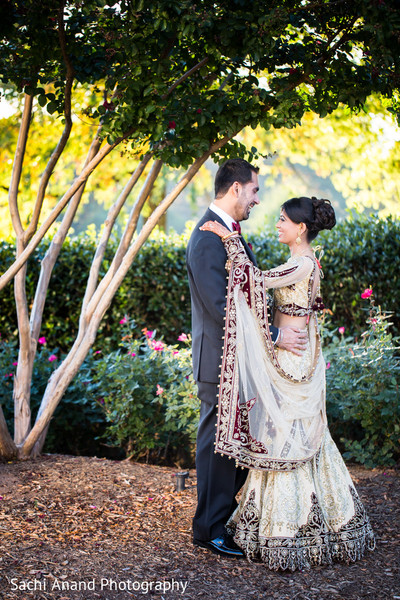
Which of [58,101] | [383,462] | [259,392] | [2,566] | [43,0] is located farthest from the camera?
[383,462]

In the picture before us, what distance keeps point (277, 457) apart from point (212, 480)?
15.1 inches

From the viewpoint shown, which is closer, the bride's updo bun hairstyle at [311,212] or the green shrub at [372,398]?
the bride's updo bun hairstyle at [311,212]

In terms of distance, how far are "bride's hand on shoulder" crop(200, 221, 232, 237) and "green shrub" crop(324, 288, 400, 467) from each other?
2.03 m

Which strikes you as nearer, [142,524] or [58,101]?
[142,524]

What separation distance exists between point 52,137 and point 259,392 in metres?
6.66

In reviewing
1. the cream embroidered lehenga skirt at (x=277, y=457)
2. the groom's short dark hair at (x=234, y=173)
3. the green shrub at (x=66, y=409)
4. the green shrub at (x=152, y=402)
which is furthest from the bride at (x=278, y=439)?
the green shrub at (x=66, y=409)

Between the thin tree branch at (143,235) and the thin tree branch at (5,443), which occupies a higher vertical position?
the thin tree branch at (143,235)

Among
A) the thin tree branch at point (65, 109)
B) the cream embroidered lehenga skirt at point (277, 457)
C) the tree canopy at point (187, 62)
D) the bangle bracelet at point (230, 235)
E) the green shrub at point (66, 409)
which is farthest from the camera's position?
the green shrub at point (66, 409)

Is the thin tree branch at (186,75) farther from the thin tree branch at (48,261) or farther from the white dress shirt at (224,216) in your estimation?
the thin tree branch at (48,261)

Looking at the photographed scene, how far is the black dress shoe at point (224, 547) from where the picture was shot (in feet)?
10.6

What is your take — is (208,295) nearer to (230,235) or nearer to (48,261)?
(230,235)

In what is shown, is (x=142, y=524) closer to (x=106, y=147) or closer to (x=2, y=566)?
(x=2, y=566)

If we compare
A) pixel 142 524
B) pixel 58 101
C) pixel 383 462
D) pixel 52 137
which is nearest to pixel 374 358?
pixel 383 462

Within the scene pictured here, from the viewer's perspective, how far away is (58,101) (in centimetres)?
405
